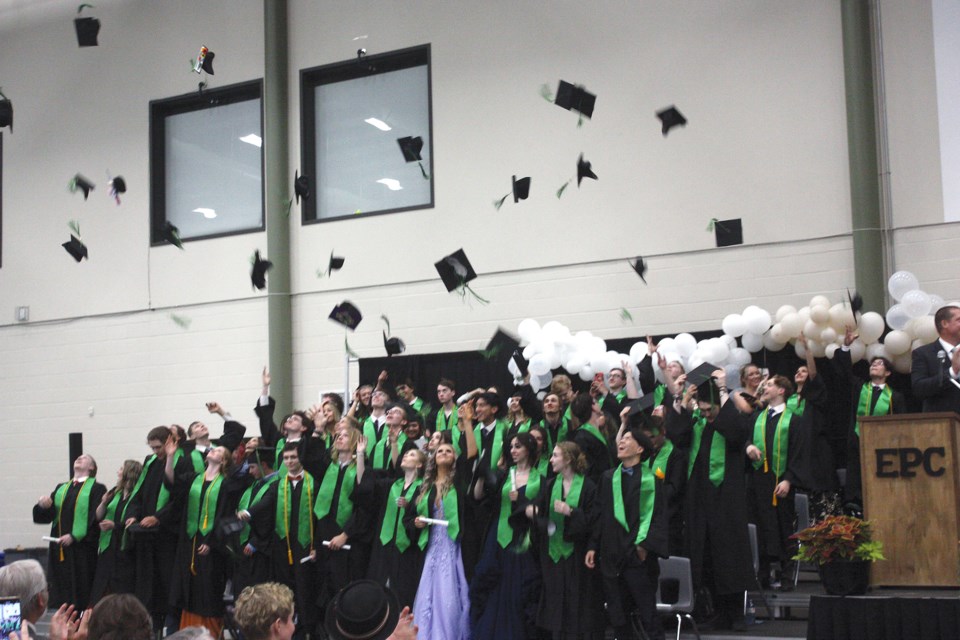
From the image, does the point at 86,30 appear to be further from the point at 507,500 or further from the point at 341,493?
the point at 507,500

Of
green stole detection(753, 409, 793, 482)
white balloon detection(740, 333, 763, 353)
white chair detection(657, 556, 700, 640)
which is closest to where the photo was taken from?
white chair detection(657, 556, 700, 640)

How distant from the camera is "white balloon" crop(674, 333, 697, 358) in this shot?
8672mm

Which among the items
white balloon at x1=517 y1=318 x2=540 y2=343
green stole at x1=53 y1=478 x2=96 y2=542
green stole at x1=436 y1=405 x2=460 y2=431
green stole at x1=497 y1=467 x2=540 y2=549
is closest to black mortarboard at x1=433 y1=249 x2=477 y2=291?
white balloon at x1=517 y1=318 x2=540 y2=343

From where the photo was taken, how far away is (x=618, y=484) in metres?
6.83

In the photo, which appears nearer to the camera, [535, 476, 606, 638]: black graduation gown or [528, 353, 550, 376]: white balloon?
[535, 476, 606, 638]: black graduation gown

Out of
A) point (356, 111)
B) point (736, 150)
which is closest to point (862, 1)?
point (736, 150)

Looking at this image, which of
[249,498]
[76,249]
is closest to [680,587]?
[249,498]

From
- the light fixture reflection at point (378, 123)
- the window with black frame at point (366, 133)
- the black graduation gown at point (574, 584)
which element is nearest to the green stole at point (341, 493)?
the black graduation gown at point (574, 584)

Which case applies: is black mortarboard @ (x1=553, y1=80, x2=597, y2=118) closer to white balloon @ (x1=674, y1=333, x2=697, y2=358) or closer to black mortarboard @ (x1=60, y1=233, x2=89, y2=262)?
white balloon @ (x1=674, y1=333, x2=697, y2=358)

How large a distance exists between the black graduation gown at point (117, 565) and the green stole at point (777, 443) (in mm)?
4834

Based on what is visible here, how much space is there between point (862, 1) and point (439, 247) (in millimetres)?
4347

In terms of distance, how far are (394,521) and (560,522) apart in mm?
A: 1337

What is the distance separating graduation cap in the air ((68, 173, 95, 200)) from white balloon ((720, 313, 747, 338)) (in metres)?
7.00

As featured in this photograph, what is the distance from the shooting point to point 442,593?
741 cm
